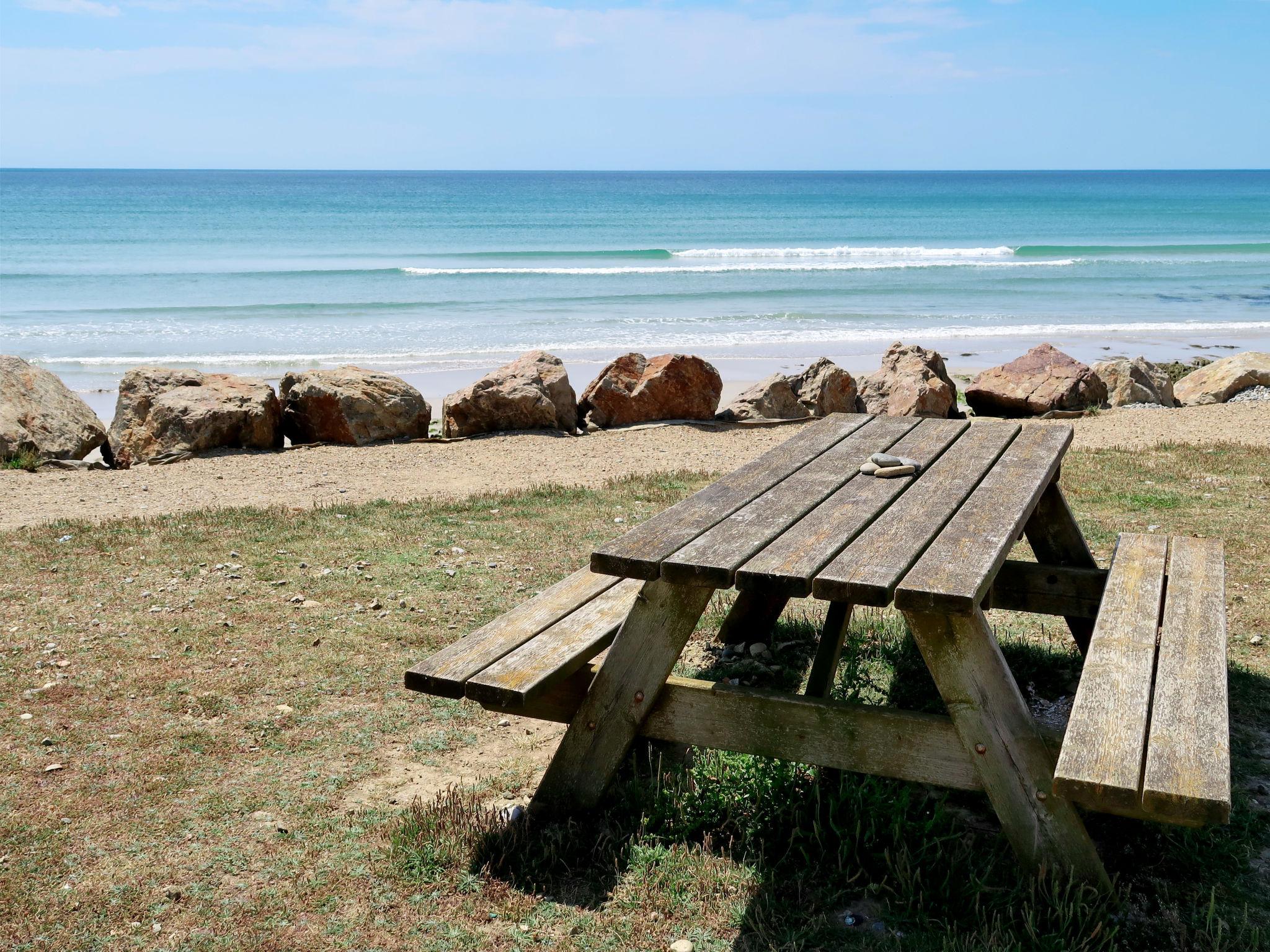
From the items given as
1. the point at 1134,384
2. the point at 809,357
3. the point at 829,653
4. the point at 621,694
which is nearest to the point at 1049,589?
the point at 829,653

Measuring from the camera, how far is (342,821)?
3270 mm

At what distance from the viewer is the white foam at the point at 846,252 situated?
39.1 metres

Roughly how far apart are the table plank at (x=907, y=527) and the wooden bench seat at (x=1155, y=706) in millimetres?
516

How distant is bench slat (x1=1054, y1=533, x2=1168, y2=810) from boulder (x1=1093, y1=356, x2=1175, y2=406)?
29.3 ft

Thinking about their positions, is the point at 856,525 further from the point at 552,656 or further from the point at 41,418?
the point at 41,418

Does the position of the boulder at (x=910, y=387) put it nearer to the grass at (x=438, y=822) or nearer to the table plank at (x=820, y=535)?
the grass at (x=438, y=822)

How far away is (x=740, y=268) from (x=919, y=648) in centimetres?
3172

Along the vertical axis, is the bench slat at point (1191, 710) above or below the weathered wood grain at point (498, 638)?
above

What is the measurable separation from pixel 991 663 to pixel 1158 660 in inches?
20.6

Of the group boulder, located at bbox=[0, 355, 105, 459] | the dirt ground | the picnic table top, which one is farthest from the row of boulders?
the picnic table top

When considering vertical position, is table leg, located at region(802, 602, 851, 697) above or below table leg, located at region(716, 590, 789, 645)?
above

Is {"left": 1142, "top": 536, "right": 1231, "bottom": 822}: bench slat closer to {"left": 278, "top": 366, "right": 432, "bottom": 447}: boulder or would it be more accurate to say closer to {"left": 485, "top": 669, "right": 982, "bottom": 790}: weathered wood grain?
{"left": 485, "top": 669, "right": 982, "bottom": 790}: weathered wood grain

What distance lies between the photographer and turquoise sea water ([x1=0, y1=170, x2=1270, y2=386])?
20.2 m

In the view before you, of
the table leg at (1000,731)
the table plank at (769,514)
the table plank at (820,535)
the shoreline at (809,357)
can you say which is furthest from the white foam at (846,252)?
the table leg at (1000,731)
